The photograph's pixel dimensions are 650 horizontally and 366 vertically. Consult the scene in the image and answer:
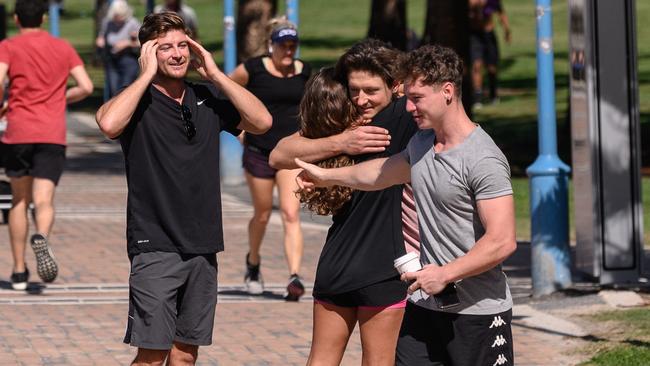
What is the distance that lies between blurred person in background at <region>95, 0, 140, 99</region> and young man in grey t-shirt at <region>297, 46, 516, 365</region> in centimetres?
1709

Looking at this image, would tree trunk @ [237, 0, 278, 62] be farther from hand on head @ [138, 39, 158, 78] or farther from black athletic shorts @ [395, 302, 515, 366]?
black athletic shorts @ [395, 302, 515, 366]

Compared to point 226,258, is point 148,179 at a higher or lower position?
higher

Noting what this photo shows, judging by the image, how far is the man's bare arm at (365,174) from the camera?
532 cm

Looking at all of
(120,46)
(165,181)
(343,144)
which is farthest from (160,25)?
(120,46)

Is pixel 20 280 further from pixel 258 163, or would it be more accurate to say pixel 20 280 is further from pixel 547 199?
pixel 547 199

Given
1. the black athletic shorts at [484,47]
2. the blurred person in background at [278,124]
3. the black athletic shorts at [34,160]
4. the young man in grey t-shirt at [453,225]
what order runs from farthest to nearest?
the black athletic shorts at [484,47] → the black athletic shorts at [34,160] → the blurred person in background at [278,124] → the young man in grey t-shirt at [453,225]

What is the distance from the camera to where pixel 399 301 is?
5.74 metres

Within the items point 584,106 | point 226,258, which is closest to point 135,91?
point 584,106

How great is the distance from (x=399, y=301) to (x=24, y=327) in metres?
4.07

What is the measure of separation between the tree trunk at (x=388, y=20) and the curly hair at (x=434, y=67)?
22.1 m

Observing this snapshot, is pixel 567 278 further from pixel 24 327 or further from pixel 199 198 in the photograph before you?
pixel 199 198

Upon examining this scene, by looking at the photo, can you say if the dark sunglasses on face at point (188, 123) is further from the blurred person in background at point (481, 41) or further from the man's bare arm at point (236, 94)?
the blurred person in background at point (481, 41)

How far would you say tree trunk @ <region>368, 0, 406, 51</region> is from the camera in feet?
89.1

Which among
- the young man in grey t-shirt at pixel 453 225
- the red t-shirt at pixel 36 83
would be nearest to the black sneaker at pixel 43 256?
the red t-shirt at pixel 36 83
